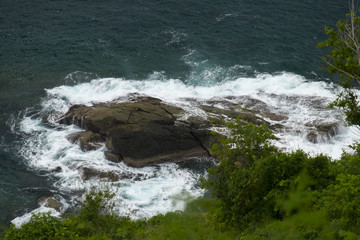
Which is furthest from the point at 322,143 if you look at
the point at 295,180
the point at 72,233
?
the point at 72,233

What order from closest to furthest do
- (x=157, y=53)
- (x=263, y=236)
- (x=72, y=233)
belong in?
(x=263, y=236)
(x=72, y=233)
(x=157, y=53)

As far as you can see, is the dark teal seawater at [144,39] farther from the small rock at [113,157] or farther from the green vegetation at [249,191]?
the green vegetation at [249,191]

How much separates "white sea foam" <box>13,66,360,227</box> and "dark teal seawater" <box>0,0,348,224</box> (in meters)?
1.71

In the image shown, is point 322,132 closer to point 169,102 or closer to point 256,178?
point 169,102

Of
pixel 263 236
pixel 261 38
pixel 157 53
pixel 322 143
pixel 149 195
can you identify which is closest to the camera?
pixel 263 236

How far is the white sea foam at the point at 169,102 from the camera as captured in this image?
29422 millimetres

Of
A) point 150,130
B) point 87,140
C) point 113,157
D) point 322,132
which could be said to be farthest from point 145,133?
point 322,132

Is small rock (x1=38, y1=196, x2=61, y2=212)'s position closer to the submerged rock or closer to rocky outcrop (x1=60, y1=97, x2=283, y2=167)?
the submerged rock

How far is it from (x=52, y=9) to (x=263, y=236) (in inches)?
1915

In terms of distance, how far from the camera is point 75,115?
35.4m

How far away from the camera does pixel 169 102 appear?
3703cm

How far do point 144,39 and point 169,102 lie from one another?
15304 millimetres

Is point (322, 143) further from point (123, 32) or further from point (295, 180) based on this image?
point (123, 32)

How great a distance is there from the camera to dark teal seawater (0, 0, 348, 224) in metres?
43.7
